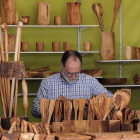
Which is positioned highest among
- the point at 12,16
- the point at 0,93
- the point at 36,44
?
the point at 12,16

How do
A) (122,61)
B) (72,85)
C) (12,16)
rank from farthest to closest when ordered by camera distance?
(122,61) < (12,16) < (72,85)

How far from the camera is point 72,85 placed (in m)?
3.52

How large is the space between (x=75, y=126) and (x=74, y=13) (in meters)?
2.72

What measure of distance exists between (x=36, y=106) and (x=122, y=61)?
6.24ft

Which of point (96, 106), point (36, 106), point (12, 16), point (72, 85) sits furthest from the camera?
point (12, 16)

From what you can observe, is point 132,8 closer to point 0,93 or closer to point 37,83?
point 37,83

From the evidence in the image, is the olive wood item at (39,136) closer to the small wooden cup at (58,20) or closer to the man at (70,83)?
the man at (70,83)

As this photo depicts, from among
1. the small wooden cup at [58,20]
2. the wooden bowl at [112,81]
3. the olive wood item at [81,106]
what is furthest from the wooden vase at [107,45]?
the olive wood item at [81,106]

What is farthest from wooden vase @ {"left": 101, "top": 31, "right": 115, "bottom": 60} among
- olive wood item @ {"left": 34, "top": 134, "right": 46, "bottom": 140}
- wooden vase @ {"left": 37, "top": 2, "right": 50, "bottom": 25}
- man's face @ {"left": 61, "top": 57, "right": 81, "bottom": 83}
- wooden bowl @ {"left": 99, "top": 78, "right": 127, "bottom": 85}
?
olive wood item @ {"left": 34, "top": 134, "right": 46, "bottom": 140}

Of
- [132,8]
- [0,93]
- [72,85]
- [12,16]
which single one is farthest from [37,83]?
[0,93]

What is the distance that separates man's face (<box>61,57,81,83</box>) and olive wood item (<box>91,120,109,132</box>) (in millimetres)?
1423

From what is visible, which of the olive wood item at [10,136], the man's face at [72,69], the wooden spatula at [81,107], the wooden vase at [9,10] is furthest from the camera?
the wooden vase at [9,10]

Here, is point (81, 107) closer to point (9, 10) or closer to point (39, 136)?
point (39, 136)

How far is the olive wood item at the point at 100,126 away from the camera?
1.90 metres
